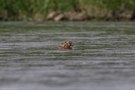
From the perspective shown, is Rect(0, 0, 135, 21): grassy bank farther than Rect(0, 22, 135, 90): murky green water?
Yes

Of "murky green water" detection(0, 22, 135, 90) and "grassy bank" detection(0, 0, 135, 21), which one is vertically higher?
"grassy bank" detection(0, 0, 135, 21)

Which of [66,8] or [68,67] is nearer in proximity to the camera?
[68,67]

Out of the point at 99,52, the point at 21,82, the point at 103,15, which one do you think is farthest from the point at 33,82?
the point at 103,15

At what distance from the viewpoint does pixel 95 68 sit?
57.5ft

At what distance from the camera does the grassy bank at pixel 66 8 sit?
183 feet

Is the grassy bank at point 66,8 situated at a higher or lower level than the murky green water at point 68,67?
higher

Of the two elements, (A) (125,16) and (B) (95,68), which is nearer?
(B) (95,68)

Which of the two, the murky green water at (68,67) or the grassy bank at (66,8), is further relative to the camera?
the grassy bank at (66,8)

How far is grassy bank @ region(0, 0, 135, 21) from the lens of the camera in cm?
5591

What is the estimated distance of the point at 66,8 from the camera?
5769cm

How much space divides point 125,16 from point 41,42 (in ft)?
93.2

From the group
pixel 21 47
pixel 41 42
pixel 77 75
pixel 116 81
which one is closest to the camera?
pixel 116 81

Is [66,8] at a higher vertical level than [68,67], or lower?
higher

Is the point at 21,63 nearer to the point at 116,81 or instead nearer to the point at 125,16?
the point at 116,81
